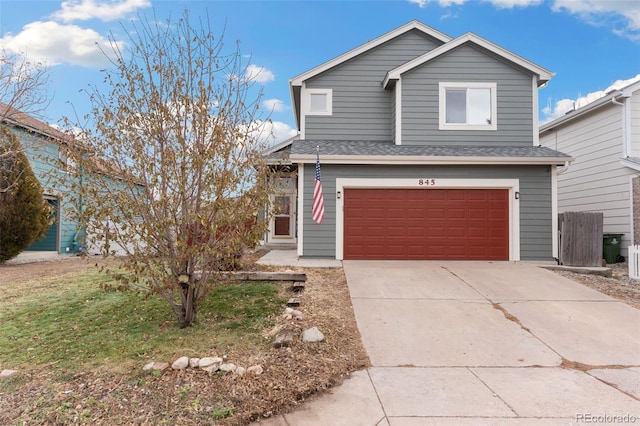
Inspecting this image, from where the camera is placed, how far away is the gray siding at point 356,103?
12.1 meters

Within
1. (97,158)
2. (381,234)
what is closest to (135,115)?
(97,158)

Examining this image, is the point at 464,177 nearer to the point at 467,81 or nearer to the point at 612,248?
the point at 467,81

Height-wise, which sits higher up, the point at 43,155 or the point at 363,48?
the point at 363,48

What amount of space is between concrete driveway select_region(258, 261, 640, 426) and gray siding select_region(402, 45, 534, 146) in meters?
4.99

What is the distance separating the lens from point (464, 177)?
10.5m

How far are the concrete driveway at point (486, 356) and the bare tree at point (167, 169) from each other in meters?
2.39

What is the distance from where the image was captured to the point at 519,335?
5.15 meters

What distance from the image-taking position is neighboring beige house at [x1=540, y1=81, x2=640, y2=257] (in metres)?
11.9

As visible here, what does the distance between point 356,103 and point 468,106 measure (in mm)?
3512

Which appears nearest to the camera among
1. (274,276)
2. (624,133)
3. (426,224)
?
(274,276)

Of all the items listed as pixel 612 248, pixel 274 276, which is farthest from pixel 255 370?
pixel 612 248

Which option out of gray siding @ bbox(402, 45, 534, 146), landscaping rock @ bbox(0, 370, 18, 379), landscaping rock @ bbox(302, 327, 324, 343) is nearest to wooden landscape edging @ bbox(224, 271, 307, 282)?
landscaping rock @ bbox(302, 327, 324, 343)

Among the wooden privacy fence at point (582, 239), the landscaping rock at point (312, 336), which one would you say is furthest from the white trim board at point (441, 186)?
the landscaping rock at point (312, 336)

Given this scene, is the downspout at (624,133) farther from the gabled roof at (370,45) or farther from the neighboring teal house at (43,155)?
the neighboring teal house at (43,155)
